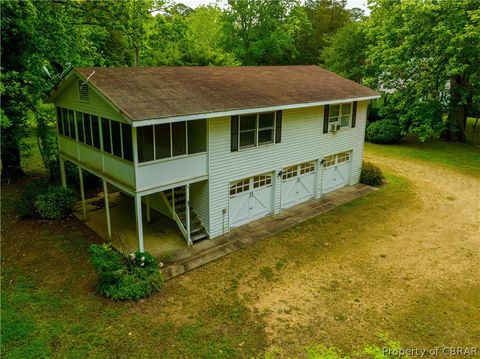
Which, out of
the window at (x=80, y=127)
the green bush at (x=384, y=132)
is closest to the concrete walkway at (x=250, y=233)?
the window at (x=80, y=127)

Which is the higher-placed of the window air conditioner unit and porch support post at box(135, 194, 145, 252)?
the window air conditioner unit

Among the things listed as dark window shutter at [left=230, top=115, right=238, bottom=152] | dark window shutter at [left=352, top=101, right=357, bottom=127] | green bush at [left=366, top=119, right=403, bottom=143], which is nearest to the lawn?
dark window shutter at [left=230, top=115, right=238, bottom=152]

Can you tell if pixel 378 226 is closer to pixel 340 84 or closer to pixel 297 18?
pixel 340 84

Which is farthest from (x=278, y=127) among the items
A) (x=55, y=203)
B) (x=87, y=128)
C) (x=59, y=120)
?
(x=55, y=203)

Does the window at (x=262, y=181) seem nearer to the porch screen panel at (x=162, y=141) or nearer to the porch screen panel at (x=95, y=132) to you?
the porch screen panel at (x=162, y=141)

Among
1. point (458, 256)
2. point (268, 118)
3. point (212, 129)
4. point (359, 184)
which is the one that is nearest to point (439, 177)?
point (359, 184)

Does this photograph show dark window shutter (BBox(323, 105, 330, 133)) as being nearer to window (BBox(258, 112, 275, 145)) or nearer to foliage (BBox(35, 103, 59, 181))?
window (BBox(258, 112, 275, 145))
